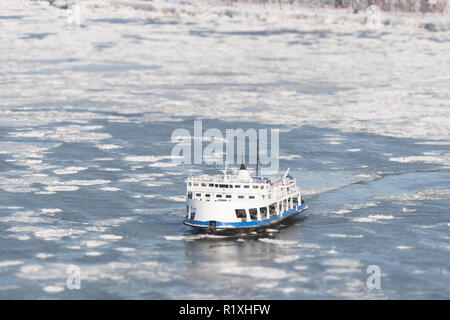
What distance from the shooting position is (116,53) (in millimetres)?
96500

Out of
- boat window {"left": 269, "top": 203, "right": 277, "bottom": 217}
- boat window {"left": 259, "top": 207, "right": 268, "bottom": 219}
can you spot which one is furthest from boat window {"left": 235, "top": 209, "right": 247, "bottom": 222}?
boat window {"left": 269, "top": 203, "right": 277, "bottom": 217}

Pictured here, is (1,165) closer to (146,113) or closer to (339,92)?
(146,113)

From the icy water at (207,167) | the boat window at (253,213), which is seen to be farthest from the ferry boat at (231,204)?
the icy water at (207,167)

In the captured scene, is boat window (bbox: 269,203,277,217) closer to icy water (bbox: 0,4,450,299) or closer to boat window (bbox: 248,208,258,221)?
icy water (bbox: 0,4,450,299)

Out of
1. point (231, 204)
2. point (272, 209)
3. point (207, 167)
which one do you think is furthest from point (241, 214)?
point (207, 167)

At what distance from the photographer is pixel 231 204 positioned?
1396 inches

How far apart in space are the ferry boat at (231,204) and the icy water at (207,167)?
2.48 ft

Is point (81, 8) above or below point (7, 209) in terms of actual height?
above

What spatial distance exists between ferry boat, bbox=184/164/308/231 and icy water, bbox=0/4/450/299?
75 cm

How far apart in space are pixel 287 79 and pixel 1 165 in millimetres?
40872

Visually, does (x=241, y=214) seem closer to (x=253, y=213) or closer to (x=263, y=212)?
(x=253, y=213)

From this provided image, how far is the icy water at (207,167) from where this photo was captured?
28.8 metres

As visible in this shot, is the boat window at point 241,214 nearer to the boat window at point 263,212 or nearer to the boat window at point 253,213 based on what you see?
the boat window at point 253,213
